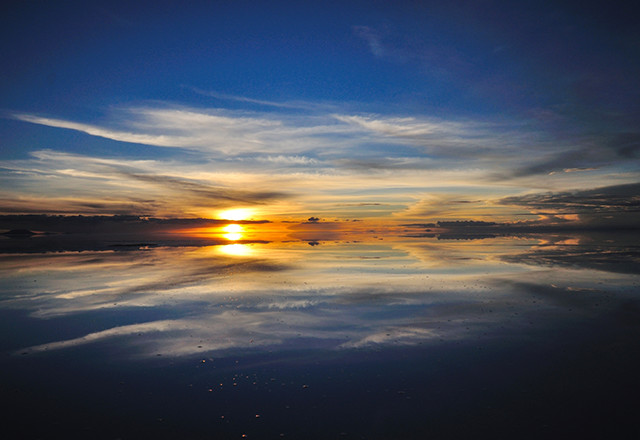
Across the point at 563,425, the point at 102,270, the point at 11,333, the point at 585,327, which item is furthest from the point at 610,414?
the point at 102,270

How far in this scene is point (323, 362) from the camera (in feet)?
30.2

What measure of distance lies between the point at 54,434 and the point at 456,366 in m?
7.79

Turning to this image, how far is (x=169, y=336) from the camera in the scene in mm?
11266

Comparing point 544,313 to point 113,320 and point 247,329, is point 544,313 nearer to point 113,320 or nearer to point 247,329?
point 247,329

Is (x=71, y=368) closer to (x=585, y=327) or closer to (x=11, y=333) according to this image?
(x=11, y=333)

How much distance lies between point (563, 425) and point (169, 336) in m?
9.62

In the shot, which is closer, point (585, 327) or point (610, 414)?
point (610, 414)

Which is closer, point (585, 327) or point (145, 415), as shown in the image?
point (145, 415)

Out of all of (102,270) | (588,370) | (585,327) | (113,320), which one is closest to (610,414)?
(588,370)

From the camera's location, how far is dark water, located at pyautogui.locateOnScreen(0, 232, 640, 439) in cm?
662

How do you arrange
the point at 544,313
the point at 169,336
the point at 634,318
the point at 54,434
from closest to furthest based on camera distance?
the point at 54,434, the point at 169,336, the point at 634,318, the point at 544,313

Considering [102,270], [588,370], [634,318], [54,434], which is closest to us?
[54,434]

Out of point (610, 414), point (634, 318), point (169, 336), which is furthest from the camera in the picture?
point (634, 318)

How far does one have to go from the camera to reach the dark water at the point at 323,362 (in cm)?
662
